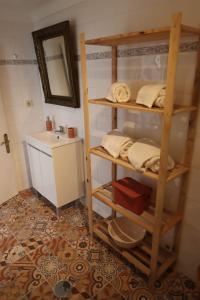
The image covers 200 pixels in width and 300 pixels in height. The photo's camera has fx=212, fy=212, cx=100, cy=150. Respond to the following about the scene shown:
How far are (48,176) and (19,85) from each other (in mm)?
1144

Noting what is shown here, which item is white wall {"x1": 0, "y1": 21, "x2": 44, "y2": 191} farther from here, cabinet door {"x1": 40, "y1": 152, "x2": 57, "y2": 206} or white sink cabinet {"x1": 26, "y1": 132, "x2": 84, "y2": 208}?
cabinet door {"x1": 40, "y1": 152, "x2": 57, "y2": 206}

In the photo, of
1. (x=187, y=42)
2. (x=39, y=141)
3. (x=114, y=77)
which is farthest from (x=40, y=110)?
(x=187, y=42)

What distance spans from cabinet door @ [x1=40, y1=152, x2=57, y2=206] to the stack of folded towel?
80cm

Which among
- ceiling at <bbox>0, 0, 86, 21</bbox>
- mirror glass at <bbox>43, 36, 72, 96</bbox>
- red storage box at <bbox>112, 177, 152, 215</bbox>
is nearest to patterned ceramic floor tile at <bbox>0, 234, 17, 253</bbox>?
red storage box at <bbox>112, 177, 152, 215</bbox>

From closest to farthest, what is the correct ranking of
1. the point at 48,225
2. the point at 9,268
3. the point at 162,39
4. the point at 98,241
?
the point at 162,39 → the point at 9,268 → the point at 98,241 → the point at 48,225

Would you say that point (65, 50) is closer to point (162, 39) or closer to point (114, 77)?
point (114, 77)

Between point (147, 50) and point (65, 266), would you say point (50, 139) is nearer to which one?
point (65, 266)

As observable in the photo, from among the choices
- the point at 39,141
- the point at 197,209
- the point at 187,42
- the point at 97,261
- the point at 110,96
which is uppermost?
the point at 187,42

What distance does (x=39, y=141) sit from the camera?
225cm

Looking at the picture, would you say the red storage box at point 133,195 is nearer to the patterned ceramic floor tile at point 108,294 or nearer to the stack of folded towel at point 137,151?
the stack of folded towel at point 137,151

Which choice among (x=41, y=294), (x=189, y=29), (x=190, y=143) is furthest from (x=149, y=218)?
(x=189, y=29)

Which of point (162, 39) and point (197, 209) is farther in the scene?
point (197, 209)

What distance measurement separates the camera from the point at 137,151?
53.1 inches

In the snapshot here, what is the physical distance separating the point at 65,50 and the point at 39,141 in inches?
37.1
